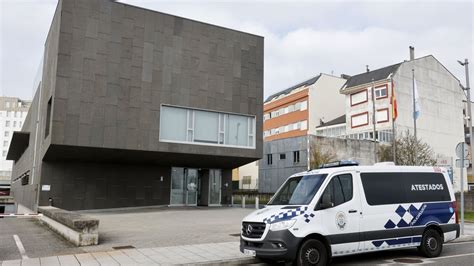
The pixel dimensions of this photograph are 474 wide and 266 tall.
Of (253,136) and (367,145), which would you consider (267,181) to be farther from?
(253,136)

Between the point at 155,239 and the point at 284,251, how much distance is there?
18.3 feet

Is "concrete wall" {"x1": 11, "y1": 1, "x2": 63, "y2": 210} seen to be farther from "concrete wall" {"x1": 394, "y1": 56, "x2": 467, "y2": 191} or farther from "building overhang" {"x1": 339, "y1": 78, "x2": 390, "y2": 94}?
"concrete wall" {"x1": 394, "y1": 56, "x2": 467, "y2": 191}

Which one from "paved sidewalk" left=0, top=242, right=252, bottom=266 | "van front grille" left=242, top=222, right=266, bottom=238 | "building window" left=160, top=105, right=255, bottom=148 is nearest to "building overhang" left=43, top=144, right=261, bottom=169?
"building window" left=160, top=105, right=255, bottom=148

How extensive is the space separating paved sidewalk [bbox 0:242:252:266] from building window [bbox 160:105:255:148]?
539 inches

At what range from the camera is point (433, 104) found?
53.2 metres

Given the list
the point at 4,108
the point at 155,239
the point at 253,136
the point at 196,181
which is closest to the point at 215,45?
the point at 253,136

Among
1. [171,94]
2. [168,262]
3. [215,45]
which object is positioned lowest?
[168,262]

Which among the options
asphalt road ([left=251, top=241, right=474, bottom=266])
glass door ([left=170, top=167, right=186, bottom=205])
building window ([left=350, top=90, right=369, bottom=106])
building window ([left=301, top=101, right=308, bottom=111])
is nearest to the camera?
asphalt road ([left=251, top=241, right=474, bottom=266])

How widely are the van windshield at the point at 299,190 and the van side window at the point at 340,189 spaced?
0.78ft

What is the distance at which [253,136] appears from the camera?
26500 millimetres

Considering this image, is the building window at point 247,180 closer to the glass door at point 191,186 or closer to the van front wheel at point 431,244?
the glass door at point 191,186

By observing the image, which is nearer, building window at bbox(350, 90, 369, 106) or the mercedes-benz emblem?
the mercedes-benz emblem

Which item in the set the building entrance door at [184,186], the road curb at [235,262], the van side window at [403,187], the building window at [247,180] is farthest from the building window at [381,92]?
the road curb at [235,262]

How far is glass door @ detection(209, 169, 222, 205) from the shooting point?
28.9 meters
